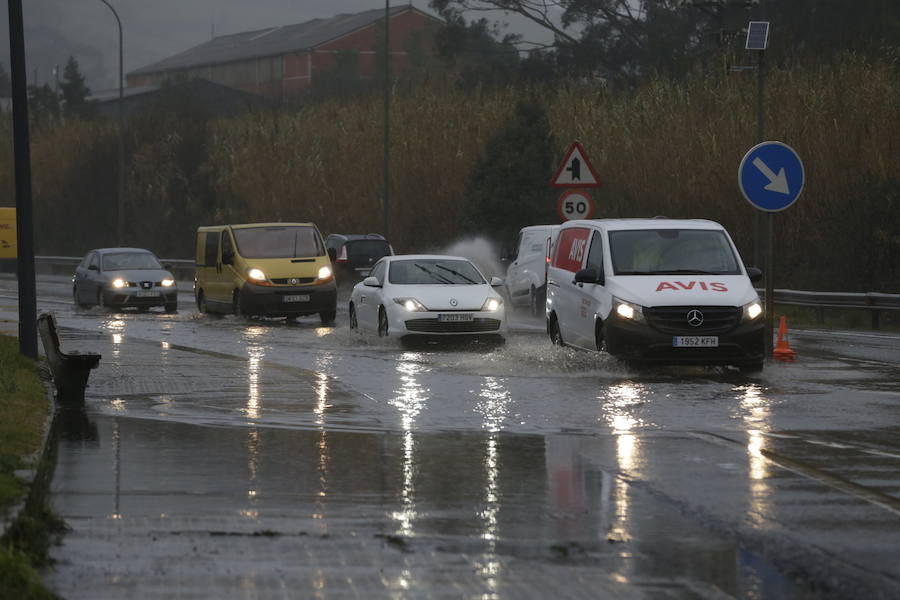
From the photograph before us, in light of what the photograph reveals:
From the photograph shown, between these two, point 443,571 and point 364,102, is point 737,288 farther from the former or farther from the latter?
point 364,102

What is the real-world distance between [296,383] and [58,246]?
55932 millimetres

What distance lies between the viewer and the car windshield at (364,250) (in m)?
41.8

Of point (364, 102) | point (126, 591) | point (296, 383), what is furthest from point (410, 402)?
point (364, 102)

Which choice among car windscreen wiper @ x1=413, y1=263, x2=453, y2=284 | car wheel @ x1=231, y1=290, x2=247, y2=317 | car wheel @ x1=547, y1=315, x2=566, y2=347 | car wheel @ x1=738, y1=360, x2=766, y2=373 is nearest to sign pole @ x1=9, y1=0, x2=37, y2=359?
car wheel @ x1=547, y1=315, x2=566, y2=347

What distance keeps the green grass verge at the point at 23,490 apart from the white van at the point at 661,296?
6430mm

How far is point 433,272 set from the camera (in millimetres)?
24844

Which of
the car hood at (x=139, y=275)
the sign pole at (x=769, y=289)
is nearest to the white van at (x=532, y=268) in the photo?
the car hood at (x=139, y=275)

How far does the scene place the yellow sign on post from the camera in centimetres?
2038

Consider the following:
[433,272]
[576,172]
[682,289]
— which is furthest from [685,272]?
[576,172]

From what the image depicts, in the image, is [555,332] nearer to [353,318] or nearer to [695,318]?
[695,318]

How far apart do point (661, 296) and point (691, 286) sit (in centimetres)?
45

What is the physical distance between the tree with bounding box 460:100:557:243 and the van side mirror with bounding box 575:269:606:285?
78.0 feet

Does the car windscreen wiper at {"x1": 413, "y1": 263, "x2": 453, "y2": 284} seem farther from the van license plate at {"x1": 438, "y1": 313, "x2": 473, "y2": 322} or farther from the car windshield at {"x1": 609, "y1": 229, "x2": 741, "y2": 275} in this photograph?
the car windshield at {"x1": 609, "y1": 229, "x2": 741, "y2": 275}

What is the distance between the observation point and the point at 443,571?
23.8ft
